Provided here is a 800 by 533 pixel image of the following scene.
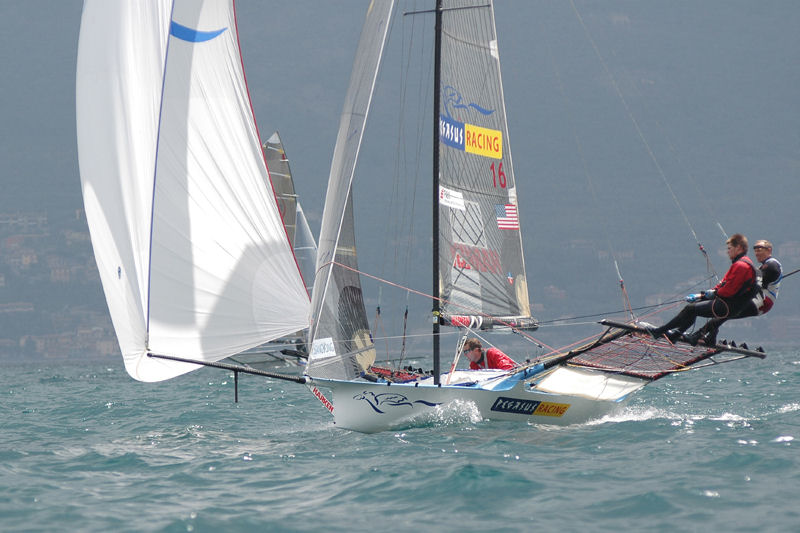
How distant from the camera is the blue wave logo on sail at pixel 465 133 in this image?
12.6m

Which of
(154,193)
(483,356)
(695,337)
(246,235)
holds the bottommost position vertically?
(483,356)

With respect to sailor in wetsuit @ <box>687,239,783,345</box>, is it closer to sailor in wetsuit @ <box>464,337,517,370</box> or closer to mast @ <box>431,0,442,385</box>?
sailor in wetsuit @ <box>464,337,517,370</box>

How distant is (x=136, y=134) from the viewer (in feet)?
38.6

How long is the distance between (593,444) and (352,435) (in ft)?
10.0

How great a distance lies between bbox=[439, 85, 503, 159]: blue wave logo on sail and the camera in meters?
12.6

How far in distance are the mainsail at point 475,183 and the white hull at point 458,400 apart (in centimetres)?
144

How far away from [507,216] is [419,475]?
5881mm

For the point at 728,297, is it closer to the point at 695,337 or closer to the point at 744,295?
the point at 744,295

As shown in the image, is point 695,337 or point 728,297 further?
point 695,337

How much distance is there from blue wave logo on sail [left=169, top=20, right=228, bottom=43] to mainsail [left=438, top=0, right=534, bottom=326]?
317 centimetres

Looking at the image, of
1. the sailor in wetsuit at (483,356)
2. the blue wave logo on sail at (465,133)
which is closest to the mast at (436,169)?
the blue wave logo on sail at (465,133)

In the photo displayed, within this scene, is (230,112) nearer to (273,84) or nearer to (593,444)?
(593,444)

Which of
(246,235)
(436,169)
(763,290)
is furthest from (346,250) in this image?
(763,290)

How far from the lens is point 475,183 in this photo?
42.6 feet
